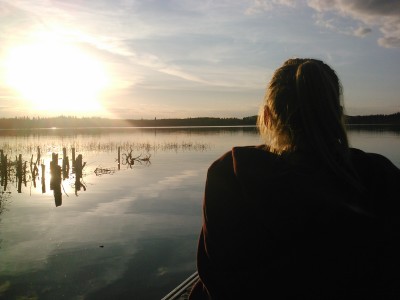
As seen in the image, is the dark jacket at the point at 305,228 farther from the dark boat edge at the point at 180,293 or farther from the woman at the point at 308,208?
the dark boat edge at the point at 180,293

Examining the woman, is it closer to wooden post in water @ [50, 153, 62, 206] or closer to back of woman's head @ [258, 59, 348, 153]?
back of woman's head @ [258, 59, 348, 153]

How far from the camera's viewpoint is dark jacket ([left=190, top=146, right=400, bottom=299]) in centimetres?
184

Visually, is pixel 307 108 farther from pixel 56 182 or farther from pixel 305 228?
pixel 56 182

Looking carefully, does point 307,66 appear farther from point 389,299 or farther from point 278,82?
point 389,299

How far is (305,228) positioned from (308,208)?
0.10 metres

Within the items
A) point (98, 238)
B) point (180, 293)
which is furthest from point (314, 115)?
point (98, 238)

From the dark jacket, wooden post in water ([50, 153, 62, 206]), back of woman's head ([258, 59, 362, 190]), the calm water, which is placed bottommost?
the calm water

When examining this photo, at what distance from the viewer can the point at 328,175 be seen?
1896 millimetres

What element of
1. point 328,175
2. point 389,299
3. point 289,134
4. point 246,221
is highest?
point 289,134

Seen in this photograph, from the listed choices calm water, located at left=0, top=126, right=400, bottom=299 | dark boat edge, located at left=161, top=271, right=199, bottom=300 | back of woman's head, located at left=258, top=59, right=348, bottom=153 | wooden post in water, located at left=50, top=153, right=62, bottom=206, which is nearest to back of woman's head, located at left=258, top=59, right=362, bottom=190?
back of woman's head, located at left=258, top=59, right=348, bottom=153

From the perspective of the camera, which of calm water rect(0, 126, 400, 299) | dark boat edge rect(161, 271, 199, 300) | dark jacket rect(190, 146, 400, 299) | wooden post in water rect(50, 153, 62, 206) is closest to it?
dark jacket rect(190, 146, 400, 299)

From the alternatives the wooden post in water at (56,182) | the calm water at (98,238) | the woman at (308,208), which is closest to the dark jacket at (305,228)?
the woman at (308,208)

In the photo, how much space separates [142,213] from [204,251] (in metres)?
13.2

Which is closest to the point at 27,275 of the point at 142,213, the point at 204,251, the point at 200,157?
the point at 142,213
